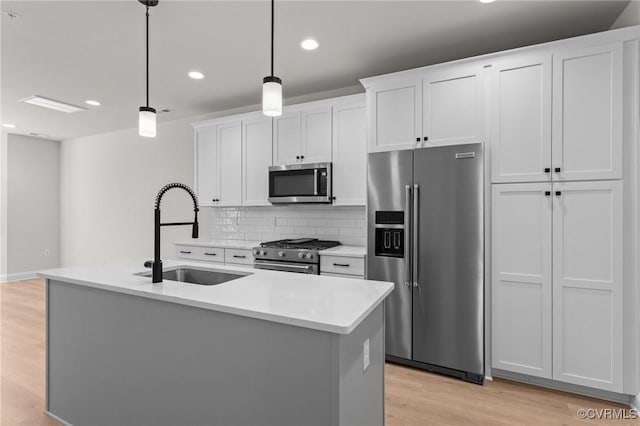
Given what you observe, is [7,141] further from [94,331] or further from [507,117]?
[507,117]

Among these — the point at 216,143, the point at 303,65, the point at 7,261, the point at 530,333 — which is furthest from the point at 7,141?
the point at 530,333

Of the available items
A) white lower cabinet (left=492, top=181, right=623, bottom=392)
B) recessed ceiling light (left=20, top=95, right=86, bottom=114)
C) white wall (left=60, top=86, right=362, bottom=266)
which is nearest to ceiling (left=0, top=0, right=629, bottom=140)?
recessed ceiling light (left=20, top=95, right=86, bottom=114)

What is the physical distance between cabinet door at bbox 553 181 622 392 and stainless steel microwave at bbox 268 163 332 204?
Answer: 6.75 feet

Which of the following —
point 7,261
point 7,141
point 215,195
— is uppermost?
point 7,141

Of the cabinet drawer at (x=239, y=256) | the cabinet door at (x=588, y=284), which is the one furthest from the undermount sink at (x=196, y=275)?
the cabinet door at (x=588, y=284)

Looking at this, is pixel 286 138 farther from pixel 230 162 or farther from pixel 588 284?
pixel 588 284

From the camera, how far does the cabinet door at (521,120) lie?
256cm

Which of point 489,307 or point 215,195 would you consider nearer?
point 489,307

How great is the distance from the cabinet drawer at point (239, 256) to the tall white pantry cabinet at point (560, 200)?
2.36 m

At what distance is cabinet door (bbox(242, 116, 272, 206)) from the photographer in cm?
417

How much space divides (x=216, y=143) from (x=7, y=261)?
506cm

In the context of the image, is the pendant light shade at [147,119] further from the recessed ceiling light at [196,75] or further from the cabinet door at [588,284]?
the cabinet door at [588,284]

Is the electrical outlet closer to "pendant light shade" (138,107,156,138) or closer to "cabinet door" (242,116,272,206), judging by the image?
"pendant light shade" (138,107,156,138)

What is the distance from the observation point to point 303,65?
341 centimetres
